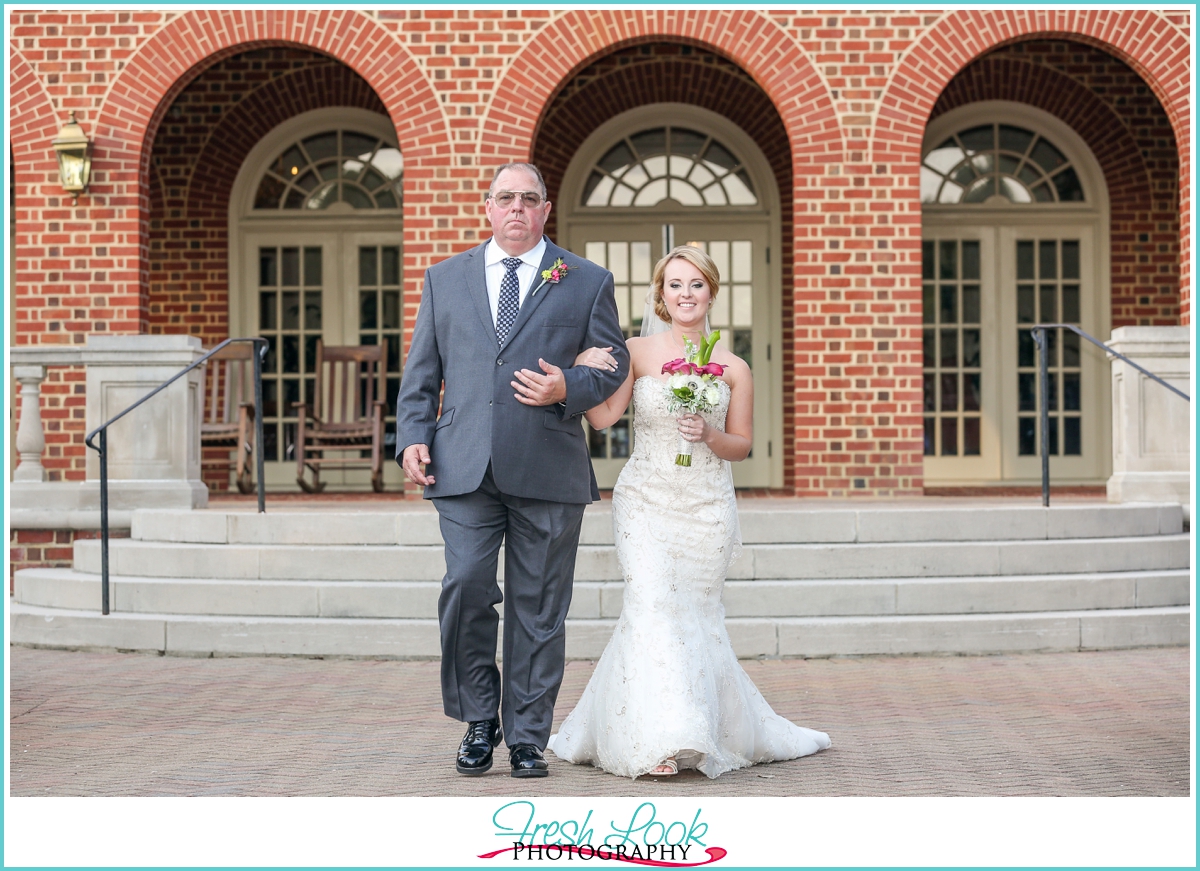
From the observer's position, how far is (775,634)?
6590mm

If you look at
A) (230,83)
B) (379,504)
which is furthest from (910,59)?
(230,83)

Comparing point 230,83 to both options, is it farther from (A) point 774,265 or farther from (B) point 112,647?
(B) point 112,647

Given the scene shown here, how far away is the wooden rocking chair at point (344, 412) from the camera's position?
10.6m

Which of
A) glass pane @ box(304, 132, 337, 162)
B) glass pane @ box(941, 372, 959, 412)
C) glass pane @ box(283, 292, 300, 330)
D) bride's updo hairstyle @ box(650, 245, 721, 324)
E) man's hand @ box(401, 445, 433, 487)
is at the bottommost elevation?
man's hand @ box(401, 445, 433, 487)

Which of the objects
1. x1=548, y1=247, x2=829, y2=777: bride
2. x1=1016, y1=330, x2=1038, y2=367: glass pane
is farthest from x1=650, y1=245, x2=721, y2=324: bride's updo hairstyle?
x1=1016, y1=330, x2=1038, y2=367: glass pane

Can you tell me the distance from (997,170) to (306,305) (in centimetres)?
655

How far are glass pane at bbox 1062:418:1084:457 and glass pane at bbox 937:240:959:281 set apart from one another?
5.63ft

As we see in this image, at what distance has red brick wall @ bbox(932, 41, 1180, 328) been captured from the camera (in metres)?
11.5

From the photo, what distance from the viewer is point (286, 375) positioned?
11.9m

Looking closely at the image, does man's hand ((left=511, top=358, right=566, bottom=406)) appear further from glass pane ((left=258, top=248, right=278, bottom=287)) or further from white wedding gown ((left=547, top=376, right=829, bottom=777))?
glass pane ((left=258, top=248, right=278, bottom=287))

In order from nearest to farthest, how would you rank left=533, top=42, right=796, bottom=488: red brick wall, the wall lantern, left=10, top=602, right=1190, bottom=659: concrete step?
left=10, top=602, right=1190, bottom=659: concrete step
the wall lantern
left=533, top=42, right=796, bottom=488: red brick wall

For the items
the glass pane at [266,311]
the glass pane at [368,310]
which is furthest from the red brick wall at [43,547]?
the glass pane at [368,310]

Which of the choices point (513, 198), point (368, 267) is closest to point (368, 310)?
point (368, 267)

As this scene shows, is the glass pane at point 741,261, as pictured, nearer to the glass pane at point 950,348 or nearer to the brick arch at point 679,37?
the glass pane at point 950,348
